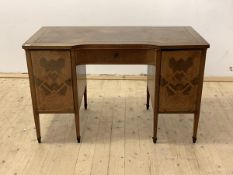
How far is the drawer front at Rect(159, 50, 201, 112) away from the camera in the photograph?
1.84 metres

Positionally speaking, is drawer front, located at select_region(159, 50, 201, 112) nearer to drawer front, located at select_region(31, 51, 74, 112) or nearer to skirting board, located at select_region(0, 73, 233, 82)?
drawer front, located at select_region(31, 51, 74, 112)

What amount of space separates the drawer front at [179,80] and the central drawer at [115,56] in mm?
114

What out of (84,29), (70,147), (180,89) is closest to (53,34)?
(84,29)

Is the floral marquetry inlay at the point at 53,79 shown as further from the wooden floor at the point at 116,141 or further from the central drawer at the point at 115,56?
the wooden floor at the point at 116,141

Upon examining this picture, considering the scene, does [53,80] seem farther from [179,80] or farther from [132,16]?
[132,16]

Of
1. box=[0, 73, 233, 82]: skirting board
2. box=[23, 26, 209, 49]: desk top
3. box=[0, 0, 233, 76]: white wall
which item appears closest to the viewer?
box=[23, 26, 209, 49]: desk top

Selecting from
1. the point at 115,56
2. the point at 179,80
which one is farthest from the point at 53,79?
the point at 179,80

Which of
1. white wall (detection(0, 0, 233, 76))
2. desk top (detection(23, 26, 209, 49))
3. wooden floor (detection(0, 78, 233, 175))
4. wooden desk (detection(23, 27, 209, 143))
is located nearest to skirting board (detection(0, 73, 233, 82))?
white wall (detection(0, 0, 233, 76))

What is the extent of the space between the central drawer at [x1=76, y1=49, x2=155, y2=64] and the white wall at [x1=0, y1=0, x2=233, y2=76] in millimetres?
1195

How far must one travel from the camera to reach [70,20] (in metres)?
3.03

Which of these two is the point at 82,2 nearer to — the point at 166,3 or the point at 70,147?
the point at 166,3

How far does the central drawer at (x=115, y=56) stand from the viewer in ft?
6.17

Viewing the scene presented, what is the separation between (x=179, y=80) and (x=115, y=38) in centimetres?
50

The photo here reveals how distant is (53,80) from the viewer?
1.91 m
